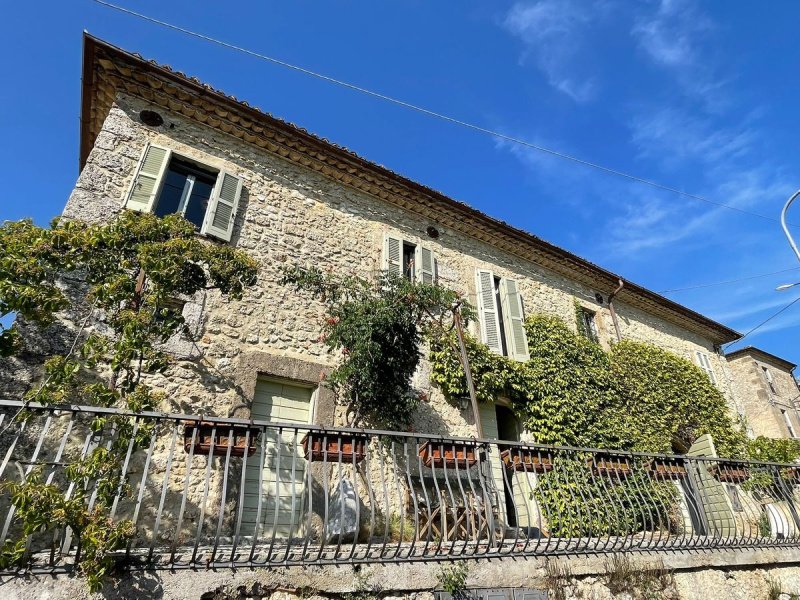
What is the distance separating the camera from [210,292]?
6.59 metres

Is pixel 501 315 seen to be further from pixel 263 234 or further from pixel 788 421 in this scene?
pixel 788 421

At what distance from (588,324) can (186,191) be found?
9.56 meters

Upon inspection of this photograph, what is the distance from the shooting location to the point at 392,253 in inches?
352

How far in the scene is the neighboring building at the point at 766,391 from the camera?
18.0 m

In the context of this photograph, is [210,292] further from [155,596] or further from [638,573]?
[638,573]

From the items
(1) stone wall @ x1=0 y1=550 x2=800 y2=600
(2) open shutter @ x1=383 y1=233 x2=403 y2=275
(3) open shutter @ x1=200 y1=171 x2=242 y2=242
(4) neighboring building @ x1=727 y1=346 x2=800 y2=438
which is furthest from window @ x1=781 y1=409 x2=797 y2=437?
(3) open shutter @ x1=200 y1=171 x2=242 y2=242

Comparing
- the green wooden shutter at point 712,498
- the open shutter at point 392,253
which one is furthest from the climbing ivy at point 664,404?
the open shutter at point 392,253

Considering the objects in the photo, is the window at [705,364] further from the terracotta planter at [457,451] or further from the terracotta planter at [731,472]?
the terracotta planter at [457,451]

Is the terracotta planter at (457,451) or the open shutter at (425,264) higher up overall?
Result: the open shutter at (425,264)

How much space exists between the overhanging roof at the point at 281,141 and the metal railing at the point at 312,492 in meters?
4.91

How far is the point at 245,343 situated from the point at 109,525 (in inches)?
154

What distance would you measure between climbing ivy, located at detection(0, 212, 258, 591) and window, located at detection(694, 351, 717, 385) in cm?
1372

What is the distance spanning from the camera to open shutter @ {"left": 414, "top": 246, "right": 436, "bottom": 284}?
9.02 meters

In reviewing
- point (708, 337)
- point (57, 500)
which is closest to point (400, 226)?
point (57, 500)
